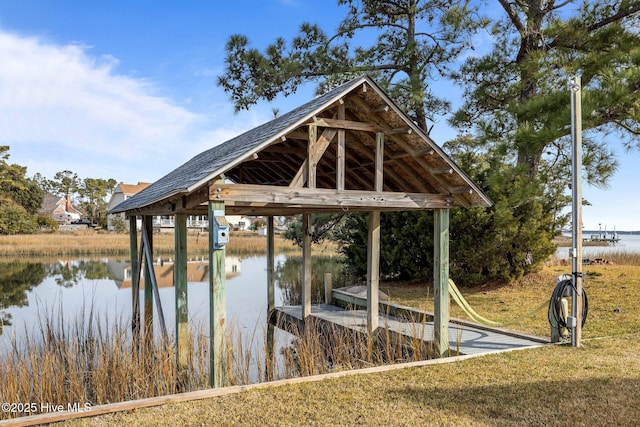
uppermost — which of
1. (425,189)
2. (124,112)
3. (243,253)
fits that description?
(124,112)

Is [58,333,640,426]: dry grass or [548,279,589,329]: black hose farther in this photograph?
[548,279,589,329]: black hose

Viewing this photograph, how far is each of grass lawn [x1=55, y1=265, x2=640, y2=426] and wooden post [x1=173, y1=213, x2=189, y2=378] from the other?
1712 mm

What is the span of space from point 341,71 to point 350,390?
31.2 ft

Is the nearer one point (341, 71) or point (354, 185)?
point (354, 185)

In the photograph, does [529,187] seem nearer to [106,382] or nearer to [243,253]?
[106,382]

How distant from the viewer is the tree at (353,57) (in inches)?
491

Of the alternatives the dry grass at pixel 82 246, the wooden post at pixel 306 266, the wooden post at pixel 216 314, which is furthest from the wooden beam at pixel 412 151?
the dry grass at pixel 82 246

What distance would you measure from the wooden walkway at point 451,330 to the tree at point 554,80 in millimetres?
3296

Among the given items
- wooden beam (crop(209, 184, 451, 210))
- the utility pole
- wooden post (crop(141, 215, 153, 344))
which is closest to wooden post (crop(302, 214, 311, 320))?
wooden post (crop(141, 215, 153, 344))

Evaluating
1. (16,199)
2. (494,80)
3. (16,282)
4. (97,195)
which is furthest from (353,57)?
(97,195)

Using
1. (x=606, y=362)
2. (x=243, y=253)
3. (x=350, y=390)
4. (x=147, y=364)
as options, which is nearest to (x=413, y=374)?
(x=350, y=390)

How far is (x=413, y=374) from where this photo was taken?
5.18 meters

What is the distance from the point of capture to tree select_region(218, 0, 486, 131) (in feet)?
40.9

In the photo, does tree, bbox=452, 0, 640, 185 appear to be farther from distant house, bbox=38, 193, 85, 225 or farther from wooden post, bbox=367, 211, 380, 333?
distant house, bbox=38, 193, 85, 225
